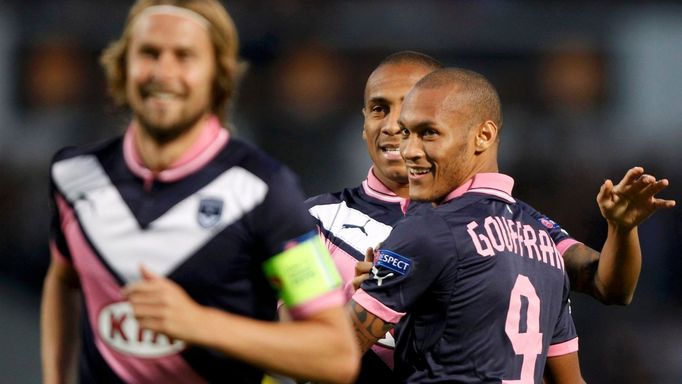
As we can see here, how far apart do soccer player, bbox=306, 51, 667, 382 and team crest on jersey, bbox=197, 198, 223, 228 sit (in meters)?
1.18

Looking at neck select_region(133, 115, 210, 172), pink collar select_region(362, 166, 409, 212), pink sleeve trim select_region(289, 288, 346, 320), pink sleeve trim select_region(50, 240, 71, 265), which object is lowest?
pink collar select_region(362, 166, 409, 212)

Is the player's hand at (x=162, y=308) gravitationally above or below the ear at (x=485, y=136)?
below

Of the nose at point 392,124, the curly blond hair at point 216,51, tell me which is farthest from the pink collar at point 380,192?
the curly blond hair at point 216,51

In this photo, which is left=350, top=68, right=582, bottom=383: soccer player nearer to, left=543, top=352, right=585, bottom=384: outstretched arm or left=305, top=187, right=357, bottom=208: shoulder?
left=543, top=352, right=585, bottom=384: outstretched arm

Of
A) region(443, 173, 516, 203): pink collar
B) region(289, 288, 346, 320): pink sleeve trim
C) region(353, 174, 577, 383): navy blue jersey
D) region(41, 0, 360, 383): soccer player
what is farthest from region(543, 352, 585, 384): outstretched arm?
region(289, 288, 346, 320): pink sleeve trim

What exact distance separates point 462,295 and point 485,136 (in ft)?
2.41

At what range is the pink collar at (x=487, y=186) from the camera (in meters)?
4.21

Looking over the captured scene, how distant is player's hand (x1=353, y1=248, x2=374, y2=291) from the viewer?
4.16 metres

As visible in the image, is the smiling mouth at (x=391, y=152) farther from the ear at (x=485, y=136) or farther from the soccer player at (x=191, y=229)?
the soccer player at (x=191, y=229)

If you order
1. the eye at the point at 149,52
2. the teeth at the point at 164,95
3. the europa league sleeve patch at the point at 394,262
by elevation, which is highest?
the eye at the point at 149,52

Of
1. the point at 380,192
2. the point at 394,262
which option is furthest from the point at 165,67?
the point at 380,192

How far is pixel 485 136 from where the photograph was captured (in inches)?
171

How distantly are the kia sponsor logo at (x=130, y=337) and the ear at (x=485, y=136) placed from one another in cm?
169

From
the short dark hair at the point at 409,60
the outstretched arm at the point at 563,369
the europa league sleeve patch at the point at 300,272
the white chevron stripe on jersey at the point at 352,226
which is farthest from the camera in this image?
the short dark hair at the point at 409,60
